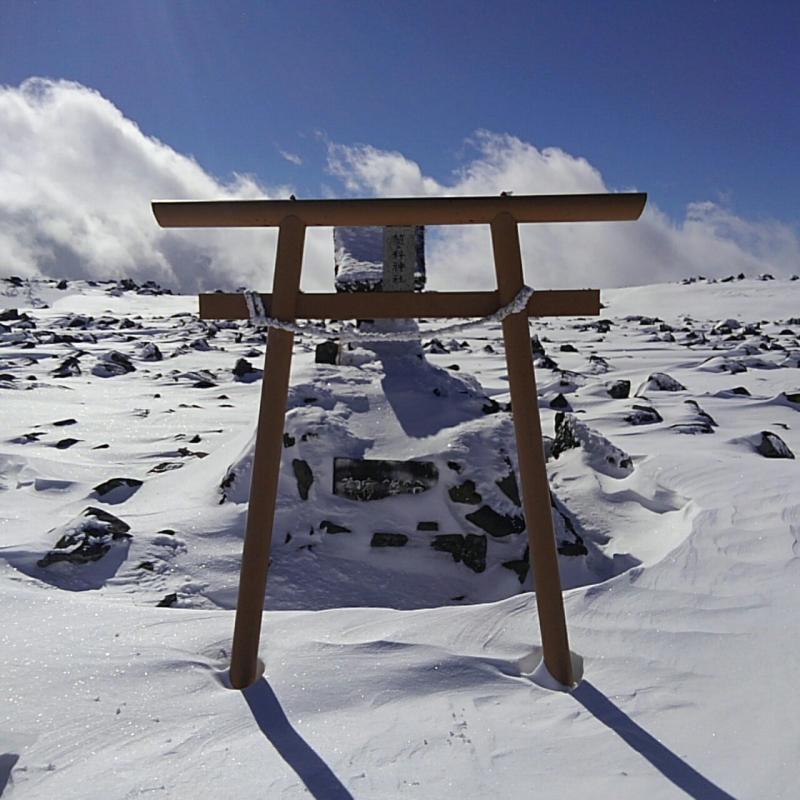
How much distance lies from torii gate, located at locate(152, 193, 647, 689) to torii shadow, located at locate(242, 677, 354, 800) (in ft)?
0.57

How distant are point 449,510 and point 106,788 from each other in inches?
89.3

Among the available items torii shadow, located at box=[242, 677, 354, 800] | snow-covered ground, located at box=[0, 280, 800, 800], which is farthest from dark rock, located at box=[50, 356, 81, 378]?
torii shadow, located at box=[242, 677, 354, 800]

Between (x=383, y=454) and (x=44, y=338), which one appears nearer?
(x=383, y=454)

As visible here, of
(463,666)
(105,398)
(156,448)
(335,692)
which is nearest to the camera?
(335,692)

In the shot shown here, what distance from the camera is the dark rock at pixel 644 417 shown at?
19.8ft

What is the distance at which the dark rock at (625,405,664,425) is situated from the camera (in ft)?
19.8

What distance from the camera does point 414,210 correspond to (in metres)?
1.97

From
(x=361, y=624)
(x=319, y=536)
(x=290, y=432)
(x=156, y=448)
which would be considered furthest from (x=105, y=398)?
(x=361, y=624)

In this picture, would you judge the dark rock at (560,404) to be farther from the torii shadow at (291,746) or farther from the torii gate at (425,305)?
the torii shadow at (291,746)

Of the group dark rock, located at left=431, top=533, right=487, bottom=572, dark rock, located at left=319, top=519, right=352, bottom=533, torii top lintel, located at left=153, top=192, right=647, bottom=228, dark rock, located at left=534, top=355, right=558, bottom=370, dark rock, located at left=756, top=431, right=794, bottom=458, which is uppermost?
dark rock, located at left=534, top=355, right=558, bottom=370

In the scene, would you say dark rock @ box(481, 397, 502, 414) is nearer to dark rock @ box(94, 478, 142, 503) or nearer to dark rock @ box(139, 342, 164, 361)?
dark rock @ box(94, 478, 142, 503)

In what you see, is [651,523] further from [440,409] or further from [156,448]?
[156,448]

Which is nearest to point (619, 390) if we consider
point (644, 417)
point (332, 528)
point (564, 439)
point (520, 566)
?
point (644, 417)

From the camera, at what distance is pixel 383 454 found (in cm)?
370
